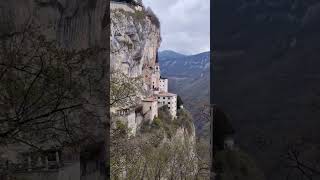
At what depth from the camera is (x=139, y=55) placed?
99.7 ft

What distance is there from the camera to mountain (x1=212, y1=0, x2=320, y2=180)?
135 inches

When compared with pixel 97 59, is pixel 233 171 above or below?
below

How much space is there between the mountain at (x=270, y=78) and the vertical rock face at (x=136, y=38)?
73.2 ft

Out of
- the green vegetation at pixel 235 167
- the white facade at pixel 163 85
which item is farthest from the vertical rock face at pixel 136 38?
the green vegetation at pixel 235 167

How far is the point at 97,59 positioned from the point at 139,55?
27342 mm

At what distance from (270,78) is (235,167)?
0.79m

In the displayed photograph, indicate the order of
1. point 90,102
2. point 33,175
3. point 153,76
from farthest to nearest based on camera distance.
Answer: point 153,76
point 90,102
point 33,175

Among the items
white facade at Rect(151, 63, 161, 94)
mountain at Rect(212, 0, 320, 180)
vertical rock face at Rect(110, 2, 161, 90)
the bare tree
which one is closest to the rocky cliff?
vertical rock face at Rect(110, 2, 161, 90)

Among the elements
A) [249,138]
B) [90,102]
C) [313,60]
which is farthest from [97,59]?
[313,60]

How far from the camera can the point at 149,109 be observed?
2755 cm

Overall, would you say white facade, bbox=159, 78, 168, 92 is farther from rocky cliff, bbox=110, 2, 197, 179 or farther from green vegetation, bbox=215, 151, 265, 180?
green vegetation, bbox=215, 151, 265, 180

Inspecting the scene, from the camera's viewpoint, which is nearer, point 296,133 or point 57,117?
point 57,117

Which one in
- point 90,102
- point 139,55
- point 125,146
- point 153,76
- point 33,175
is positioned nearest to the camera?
point 33,175

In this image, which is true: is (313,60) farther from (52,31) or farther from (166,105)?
(166,105)
